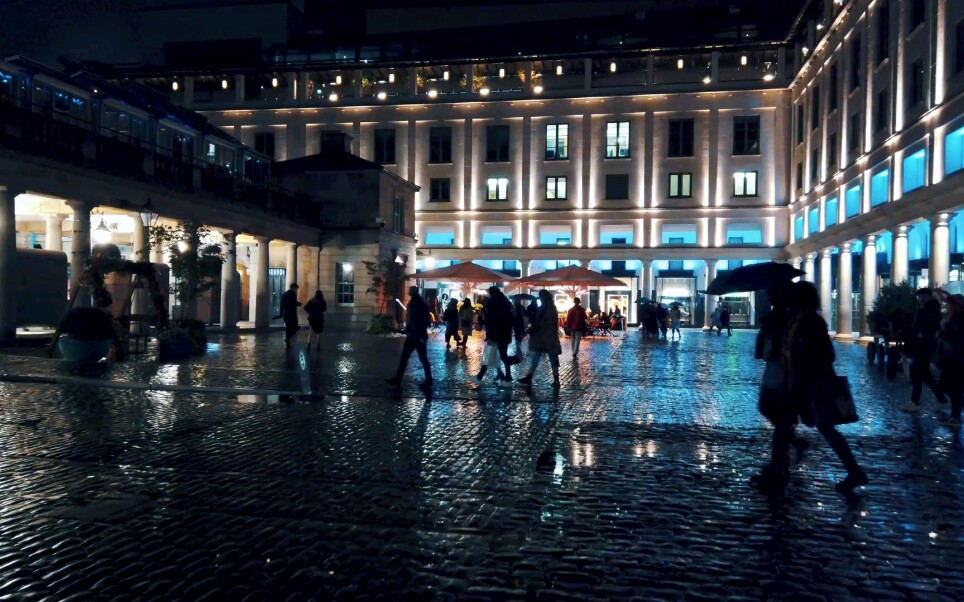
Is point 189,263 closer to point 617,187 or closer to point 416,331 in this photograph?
point 416,331

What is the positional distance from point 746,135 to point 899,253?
2662 centimetres

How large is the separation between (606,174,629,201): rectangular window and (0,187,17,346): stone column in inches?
1672

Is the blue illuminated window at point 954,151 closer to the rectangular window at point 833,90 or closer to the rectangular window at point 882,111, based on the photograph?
the rectangular window at point 882,111

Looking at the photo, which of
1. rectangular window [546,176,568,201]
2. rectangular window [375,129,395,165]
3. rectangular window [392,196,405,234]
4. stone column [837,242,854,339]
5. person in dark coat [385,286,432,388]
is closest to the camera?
person in dark coat [385,286,432,388]

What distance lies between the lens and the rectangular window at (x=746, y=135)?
54406 millimetres

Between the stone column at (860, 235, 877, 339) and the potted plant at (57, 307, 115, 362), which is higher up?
the stone column at (860, 235, 877, 339)

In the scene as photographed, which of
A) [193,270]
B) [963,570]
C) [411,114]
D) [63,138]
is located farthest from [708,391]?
[411,114]

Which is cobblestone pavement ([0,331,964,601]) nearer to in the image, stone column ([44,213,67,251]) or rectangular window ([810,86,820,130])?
stone column ([44,213,67,251])

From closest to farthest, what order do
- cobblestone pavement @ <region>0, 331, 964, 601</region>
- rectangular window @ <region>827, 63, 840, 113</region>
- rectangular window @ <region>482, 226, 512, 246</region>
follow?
cobblestone pavement @ <region>0, 331, 964, 601</region>
rectangular window @ <region>827, 63, 840, 113</region>
rectangular window @ <region>482, 226, 512, 246</region>

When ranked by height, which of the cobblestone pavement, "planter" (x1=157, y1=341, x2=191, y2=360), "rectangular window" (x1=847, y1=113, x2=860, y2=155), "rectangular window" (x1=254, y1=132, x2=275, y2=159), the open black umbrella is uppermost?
"rectangular window" (x1=254, y1=132, x2=275, y2=159)

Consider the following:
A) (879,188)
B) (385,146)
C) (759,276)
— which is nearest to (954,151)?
(879,188)

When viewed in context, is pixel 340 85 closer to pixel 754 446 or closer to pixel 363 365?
pixel 363 365

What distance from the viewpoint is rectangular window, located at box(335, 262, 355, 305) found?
38656mm

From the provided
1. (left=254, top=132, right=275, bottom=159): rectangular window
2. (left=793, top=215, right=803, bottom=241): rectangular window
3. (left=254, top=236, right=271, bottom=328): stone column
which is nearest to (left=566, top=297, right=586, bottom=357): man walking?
(left=254, top=236, right=271, bottom=328): stone column
